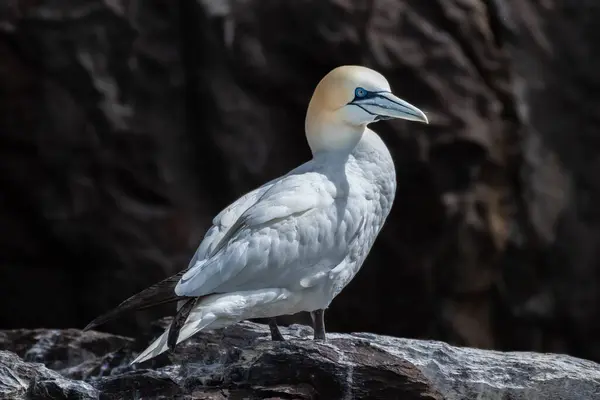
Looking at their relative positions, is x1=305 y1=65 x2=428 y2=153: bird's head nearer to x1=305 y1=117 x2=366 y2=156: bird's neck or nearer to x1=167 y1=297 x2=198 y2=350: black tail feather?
x1=305 y1=117 x2=366 y2=156: bird's neck

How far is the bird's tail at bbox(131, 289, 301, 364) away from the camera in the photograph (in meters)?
3.75

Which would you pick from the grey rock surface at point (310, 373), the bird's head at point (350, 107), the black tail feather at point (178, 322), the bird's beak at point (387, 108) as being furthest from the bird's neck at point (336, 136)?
the black tail feather at point (178, 322)

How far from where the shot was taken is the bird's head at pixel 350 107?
14.0ft

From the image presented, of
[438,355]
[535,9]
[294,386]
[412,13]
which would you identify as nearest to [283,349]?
[294,386]

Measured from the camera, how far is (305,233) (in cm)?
404

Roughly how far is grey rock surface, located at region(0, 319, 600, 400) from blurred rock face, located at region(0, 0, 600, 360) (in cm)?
252

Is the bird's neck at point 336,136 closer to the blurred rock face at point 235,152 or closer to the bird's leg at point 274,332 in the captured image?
the bird's leg at point 274,332

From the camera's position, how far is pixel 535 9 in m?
7.68

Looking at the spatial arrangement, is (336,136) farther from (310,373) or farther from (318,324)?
(310,373)

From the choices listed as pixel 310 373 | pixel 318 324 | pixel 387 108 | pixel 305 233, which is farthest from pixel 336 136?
pixel 310 373

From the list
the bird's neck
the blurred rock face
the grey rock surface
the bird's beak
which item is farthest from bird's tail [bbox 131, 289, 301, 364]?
the blurred rock face

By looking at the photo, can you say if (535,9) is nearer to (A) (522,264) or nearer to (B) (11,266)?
(A) (522,264)

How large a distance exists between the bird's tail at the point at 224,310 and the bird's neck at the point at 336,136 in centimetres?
66

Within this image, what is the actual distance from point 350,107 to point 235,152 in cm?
299
